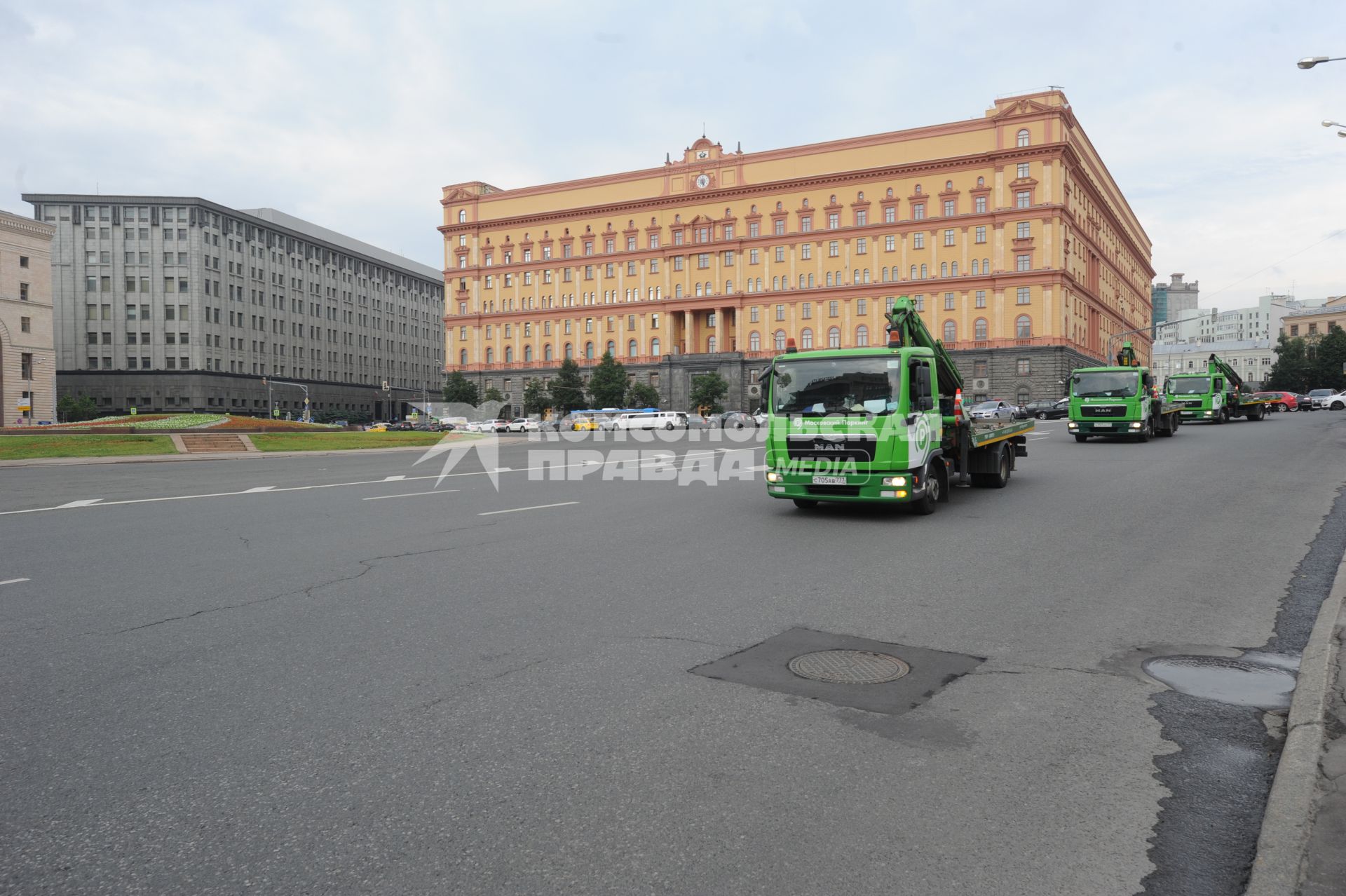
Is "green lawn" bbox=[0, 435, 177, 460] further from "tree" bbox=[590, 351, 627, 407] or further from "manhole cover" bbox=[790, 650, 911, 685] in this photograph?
"tree" bbox=[590, 351, 627, 407]

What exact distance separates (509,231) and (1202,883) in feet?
377

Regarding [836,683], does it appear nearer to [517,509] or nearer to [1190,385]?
[517,509]

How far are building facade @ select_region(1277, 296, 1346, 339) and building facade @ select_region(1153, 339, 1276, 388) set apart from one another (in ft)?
22.1

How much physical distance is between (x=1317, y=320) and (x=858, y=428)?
151948mm

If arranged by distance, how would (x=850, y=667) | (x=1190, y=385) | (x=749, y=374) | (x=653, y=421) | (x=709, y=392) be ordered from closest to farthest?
1. (x=850, y=667)
2. (x=1190, y=385)
3. (x=653, y=421)
4. (x=709, y=392)
5. (x=749, y=374)

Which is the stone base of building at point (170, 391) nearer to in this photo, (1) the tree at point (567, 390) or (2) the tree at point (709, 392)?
(1) the tree at point (567, 390)

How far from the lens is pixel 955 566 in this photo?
8.29 metres

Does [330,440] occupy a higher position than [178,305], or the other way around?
[178,305]

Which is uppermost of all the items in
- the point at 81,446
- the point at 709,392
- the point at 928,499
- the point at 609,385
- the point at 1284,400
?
the point at 609,385

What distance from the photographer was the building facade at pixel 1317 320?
128 m

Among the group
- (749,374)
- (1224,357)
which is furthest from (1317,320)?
(749,374)

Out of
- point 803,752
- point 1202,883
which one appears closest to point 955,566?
point 803,752

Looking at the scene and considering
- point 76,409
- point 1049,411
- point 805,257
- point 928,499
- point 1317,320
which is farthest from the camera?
point 1317,320

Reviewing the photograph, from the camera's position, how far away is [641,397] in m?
95.8
